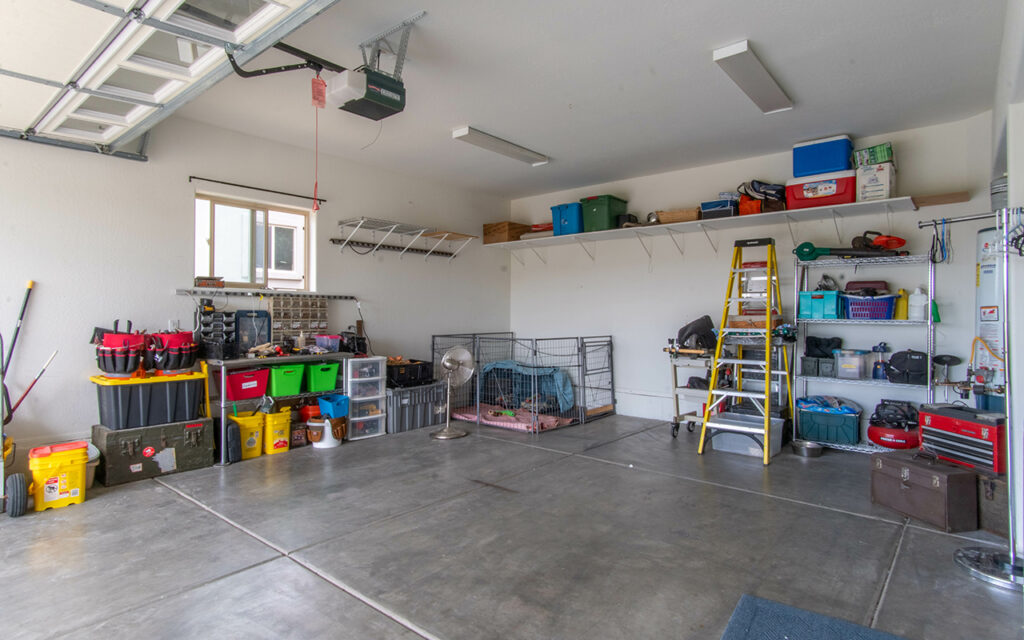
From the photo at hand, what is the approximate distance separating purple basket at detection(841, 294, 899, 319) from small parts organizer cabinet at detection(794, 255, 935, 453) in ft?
0.19

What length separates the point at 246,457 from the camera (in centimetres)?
489

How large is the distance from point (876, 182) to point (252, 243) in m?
6.18

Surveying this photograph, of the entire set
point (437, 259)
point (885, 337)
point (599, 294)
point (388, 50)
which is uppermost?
point (388, 50)

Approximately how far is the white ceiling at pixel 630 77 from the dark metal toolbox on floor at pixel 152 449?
9.06 feet

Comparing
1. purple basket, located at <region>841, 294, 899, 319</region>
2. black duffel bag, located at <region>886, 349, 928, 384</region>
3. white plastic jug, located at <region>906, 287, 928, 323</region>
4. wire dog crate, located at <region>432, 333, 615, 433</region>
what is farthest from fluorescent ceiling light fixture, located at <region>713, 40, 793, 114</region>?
wire dog crate, located at <region>432, 333, 615, 433</region>

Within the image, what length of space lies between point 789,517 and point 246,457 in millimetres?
4495

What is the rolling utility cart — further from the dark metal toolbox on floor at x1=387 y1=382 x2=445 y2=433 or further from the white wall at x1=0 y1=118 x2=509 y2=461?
the white wall at x1=0 y1=118 x2=509 y2=461

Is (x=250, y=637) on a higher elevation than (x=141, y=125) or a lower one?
lower

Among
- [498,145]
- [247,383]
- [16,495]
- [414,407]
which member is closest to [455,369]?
[414,407]

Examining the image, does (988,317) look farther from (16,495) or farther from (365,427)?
(16,495)

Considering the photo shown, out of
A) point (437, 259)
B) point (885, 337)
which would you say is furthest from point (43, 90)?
point (885, 337)

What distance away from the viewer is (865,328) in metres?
5.41

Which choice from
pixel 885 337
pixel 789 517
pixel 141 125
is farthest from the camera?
pixel 885 337

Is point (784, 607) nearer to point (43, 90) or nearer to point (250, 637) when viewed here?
point (250, 637)
